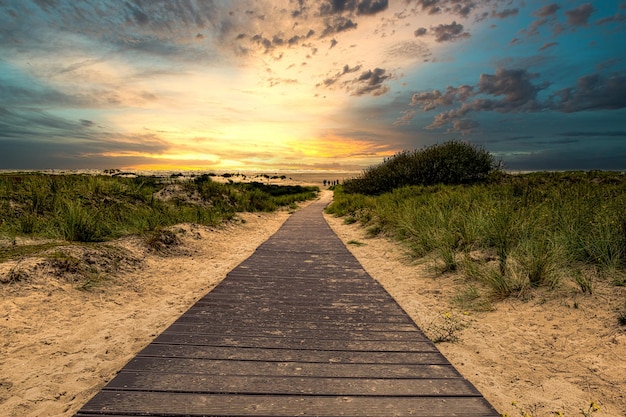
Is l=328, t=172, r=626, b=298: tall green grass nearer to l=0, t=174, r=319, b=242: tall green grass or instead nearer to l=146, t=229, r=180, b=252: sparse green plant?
l=146, t=229, r=180, b=252: sparse green plant

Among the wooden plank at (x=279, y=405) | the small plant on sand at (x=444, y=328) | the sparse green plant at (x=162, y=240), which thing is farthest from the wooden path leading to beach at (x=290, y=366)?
the sparse green plant at (x=162, y=240)

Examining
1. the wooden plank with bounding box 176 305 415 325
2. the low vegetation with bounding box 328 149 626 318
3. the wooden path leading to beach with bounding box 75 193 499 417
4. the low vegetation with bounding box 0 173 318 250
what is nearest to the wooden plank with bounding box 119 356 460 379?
the wooden path leading to beach with bounding box 75 193 499 417

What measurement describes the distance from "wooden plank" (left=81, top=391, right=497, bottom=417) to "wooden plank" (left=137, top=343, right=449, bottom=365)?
54 centimetres

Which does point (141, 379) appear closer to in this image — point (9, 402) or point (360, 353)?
point (9, 402)

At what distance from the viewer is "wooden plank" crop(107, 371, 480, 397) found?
7.96 ft

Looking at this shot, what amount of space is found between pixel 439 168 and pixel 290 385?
73.0 ft

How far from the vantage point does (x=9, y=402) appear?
8.66 feet

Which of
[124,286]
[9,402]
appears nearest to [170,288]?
[124,286]

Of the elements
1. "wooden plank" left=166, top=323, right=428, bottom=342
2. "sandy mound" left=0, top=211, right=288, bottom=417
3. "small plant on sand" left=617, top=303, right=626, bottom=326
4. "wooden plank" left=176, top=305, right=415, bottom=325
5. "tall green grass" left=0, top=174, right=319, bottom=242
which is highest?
"tall green grass" left=0, top=174, right=319, bottom=242

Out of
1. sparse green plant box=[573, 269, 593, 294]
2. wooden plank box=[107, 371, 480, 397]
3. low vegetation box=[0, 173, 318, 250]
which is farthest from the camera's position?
low vegetation box=[0, 173, 318, 250]

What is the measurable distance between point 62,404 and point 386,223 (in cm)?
989

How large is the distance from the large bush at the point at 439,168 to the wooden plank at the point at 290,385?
20.7 m

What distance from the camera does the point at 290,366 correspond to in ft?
9.14

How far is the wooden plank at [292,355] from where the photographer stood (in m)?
2.92
